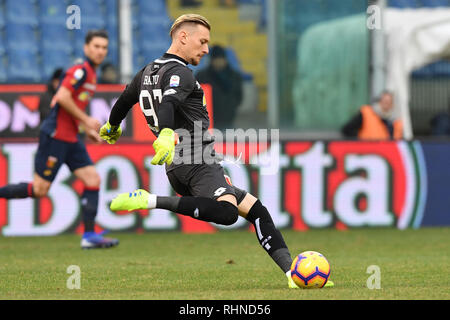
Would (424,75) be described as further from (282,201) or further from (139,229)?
(139,229)

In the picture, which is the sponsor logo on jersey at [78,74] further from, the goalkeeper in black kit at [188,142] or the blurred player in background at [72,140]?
the goalkeeper in black kit at [188,142]

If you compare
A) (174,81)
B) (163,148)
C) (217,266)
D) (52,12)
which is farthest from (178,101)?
(52,12)

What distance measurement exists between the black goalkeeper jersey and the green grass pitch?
941 millimetres

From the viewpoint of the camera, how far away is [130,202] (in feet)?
19.5

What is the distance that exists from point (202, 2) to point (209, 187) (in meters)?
8.31

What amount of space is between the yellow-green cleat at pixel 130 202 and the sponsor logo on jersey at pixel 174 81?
70 cm

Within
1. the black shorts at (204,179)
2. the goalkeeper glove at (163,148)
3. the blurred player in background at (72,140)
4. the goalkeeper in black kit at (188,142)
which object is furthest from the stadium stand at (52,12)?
the goalkeeper glove at (163,148)

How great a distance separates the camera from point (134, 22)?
1463 centimetres

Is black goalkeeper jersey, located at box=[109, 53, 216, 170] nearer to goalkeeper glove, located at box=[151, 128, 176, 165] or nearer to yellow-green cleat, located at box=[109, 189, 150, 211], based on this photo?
goalkeeper glove, located at box=[151, 128, 176, 165]

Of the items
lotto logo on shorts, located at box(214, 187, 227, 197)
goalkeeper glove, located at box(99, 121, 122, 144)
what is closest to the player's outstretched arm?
goalkeeper glove, located at box(99, 121, 122, 144)

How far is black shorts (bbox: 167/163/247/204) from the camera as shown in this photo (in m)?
6.25

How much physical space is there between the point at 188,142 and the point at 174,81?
1.76 ft

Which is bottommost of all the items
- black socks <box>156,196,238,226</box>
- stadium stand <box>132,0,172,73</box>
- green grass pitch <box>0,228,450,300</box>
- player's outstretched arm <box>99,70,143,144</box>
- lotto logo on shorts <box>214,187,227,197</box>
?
green grass pitch <box>0,228,450,300</box>
